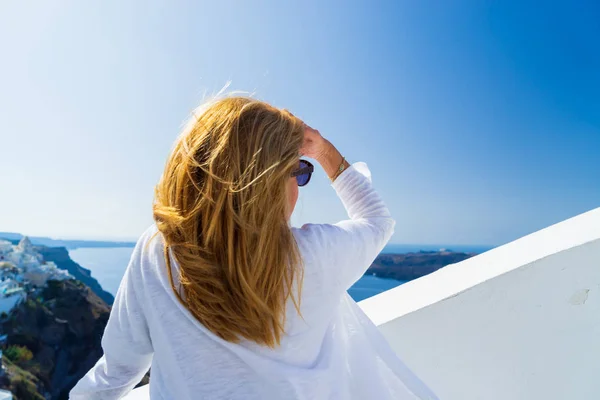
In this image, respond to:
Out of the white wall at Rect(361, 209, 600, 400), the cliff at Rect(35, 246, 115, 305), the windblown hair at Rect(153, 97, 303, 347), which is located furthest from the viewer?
the cliff at Rect(35, 246, 115, 305)

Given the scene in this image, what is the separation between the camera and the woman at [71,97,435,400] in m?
0.48

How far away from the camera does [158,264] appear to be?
51 cm

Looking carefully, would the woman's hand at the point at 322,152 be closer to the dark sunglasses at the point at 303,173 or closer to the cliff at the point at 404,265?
the dark sunglasses at the point at 303,173

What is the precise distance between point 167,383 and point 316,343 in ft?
0.73

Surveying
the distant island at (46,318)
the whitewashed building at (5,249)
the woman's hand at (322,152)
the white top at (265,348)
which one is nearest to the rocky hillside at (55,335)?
the distant island at (46,318)

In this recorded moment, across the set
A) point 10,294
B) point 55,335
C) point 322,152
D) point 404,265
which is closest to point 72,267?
point 10,294

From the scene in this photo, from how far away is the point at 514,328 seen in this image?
0.83 m

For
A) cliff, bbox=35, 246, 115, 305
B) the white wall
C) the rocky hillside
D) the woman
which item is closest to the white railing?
the white wall

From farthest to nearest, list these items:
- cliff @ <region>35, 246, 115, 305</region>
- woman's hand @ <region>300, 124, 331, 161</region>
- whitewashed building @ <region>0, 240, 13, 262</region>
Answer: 1. cliff @ <region>35, 246, 115, 305</region>
2. whitewashed building @ <region>0, 240, 13, 262</region>
3. woman's hand @ <region>300, 124, 331, 161</region>

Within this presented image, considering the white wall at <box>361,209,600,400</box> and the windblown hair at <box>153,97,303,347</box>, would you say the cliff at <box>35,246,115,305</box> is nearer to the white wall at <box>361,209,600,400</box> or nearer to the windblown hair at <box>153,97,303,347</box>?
the white wall at <box>361,209,600,400</box>

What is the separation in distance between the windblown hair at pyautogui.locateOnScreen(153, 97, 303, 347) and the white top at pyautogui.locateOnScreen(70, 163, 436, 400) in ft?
0.08

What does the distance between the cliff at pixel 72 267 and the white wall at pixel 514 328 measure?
9.69 m

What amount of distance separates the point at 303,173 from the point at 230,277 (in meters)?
0.19

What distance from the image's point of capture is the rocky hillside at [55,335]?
6.59 meters
